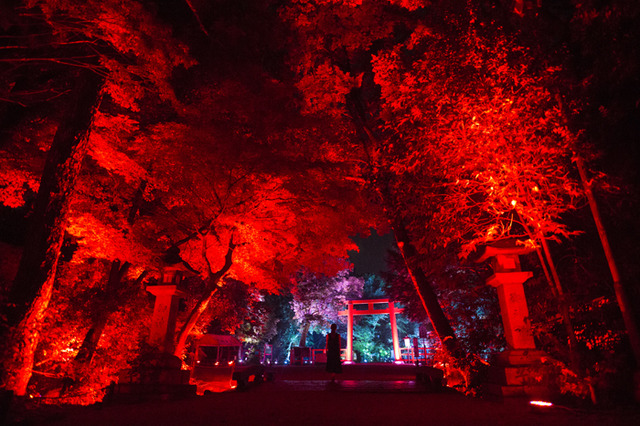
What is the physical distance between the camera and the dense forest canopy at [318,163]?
5.21 meters

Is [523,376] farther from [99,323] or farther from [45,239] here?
[99,323]

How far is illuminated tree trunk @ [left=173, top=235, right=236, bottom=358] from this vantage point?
916 centimetres

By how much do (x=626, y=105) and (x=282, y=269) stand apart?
10395mm

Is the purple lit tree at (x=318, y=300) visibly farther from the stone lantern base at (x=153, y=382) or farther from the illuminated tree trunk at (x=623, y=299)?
the illuminated tree trunk at (x=623, y=299)

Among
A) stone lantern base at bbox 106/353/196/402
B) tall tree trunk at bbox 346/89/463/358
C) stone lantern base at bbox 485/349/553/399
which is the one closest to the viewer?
stone lantern base at bbox 485/349/553/399

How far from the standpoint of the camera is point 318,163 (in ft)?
33.0

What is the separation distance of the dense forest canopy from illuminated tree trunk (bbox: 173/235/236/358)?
0.06m

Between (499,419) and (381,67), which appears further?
(381,67)

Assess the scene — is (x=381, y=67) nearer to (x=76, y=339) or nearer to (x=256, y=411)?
(x=256, y=411)

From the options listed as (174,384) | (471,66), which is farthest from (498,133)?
(174,384)

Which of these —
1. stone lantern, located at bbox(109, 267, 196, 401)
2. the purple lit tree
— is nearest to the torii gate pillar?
stone lantern, located at bbox(109, 267, 196, 401)

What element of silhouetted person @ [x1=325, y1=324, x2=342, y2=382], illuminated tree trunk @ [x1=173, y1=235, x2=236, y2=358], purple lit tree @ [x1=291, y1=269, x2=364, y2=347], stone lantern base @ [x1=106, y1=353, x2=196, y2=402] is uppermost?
purple lit tree @ [x1=291, y1=269, x2=364, y2=347]

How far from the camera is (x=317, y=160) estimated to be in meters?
10.0

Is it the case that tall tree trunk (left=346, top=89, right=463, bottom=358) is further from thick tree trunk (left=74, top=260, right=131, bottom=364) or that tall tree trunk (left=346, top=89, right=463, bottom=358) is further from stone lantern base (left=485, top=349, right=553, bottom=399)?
thick tree trunk (left=74, top=260, right=131, bottom=364)
